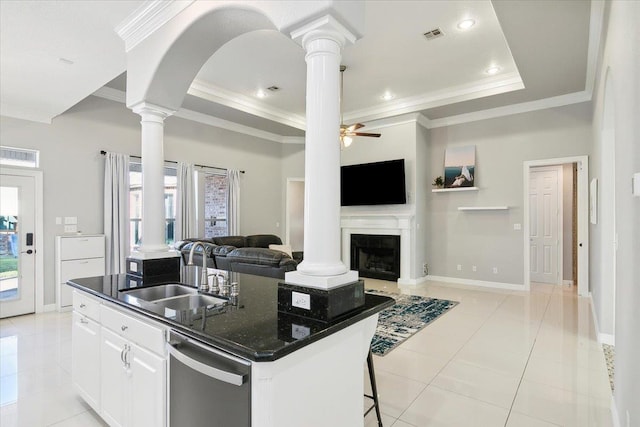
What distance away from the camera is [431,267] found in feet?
23.4

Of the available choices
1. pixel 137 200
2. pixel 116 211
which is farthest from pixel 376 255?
pixel 116 211

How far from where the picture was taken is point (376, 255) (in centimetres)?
730

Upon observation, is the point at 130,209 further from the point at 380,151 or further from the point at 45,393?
the point at 380,151

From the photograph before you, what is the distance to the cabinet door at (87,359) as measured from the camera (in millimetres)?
2193

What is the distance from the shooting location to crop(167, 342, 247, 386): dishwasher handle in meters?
1.27

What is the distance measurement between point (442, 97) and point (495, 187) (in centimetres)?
196

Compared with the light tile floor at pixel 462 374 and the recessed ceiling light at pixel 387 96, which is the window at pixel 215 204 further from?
the recessed ceiling light at pixel 387 96

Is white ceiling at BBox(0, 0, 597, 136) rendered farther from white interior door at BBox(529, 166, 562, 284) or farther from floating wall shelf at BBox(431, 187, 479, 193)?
white interior door at BBox(529, 166, 562, 284)

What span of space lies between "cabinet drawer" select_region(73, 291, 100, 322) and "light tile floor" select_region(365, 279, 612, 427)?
1.99 m

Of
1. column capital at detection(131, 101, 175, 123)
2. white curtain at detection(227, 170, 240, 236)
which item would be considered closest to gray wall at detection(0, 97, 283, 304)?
white curtain at detection(227, 170, 240, 236)

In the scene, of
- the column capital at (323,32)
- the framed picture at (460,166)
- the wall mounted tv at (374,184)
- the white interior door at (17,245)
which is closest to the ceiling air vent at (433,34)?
the wall mounted tv at (374,184)

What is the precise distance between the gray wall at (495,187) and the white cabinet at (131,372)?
6208 millimetres

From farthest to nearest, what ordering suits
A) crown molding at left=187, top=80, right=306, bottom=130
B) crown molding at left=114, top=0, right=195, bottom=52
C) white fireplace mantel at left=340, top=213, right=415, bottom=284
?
white fireplace mantel at left=340, top=213, right=415, bottom=284
crown molding at left=187, top=80, right=306, bottom=130
crown molding at left=114, top=0, right=195, bottom=52

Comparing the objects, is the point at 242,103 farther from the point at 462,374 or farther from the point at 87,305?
the point at 462,374
